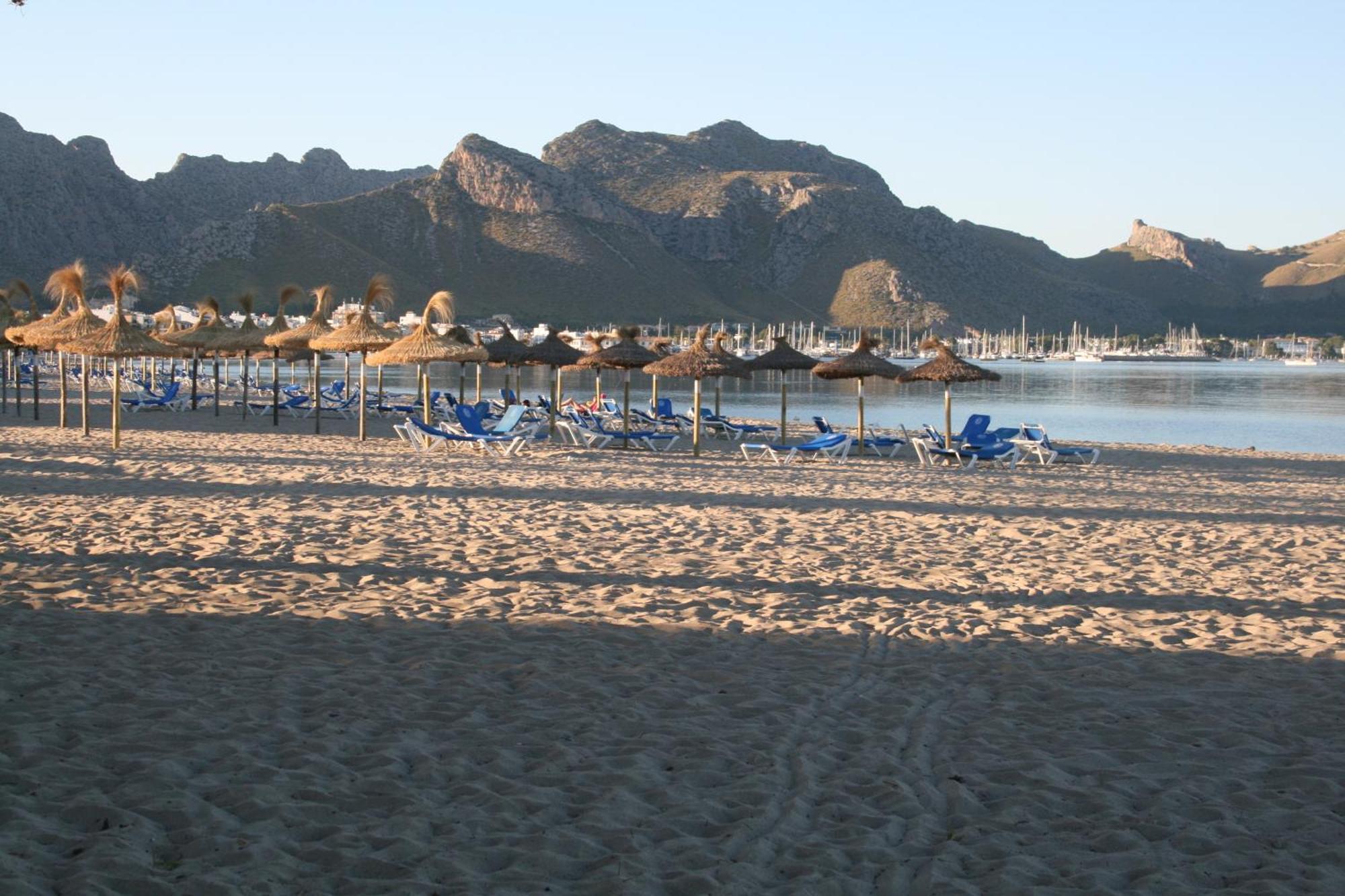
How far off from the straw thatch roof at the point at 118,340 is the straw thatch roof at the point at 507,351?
556cm

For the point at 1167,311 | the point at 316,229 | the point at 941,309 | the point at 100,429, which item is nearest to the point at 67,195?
the point at 316,229

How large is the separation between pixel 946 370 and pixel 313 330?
969 cm

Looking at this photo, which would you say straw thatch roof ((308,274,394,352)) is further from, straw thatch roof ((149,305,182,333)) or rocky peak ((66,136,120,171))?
rocky peak ((66,136,120,171))

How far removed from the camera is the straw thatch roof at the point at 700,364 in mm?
16766

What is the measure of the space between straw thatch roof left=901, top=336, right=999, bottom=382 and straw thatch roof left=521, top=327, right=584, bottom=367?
5.88m

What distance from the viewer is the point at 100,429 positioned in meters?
18.1

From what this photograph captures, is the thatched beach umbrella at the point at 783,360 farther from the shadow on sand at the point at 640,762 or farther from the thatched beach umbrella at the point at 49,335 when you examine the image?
the shadow on sand at the point at 640,762

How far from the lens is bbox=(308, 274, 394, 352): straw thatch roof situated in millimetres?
17250

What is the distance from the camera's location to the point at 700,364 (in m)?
16.8

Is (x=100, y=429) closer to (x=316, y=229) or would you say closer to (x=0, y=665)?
(x=0, y=665)

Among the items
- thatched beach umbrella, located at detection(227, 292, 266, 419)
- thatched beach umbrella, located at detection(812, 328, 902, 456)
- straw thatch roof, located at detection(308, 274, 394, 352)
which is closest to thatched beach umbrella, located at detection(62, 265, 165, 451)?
straw thatch roof, located at detection(308, 274, 394, 352)

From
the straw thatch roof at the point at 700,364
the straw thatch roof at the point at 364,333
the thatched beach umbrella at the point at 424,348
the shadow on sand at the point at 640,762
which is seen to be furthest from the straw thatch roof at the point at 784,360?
the shadow on sand at the point at 640,762

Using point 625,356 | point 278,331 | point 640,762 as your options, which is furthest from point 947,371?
point 640,762

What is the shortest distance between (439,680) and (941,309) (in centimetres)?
9878
